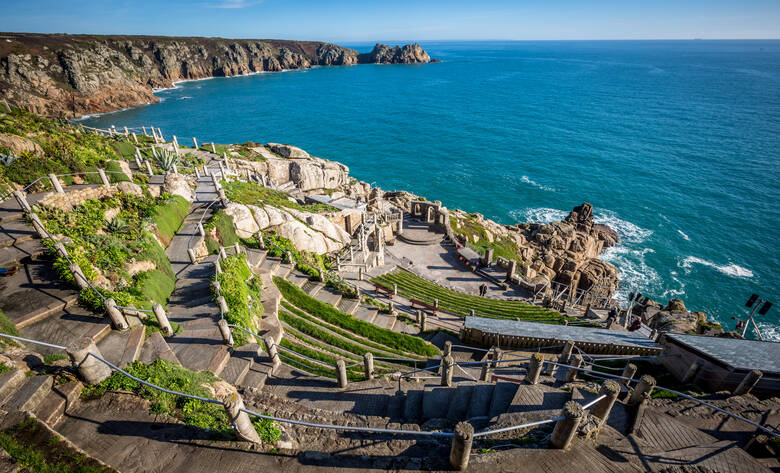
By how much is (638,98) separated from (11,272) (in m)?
164

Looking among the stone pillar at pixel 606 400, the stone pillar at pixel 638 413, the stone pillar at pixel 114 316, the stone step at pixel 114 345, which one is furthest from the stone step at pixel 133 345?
the stone pillar at pixel 638 413

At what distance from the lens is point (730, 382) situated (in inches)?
530

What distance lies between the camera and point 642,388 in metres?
10.4

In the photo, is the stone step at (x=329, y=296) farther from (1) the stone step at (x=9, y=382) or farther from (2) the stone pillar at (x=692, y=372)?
(2) the stone pillar at (x=692, y=372)

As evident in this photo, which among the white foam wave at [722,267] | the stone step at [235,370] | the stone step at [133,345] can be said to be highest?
the stone step at [133,345]

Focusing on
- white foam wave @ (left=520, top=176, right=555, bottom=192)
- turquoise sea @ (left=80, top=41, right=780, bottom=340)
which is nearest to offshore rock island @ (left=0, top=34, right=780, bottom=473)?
turquoise sea @ (left=80, top=41, right=780, bottom=340)

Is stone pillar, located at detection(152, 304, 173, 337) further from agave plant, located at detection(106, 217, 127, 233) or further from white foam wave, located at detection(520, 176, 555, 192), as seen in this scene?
white foam wave, located at detection(520, 176, 555, 192)

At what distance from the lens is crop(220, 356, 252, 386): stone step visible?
12.7 meters

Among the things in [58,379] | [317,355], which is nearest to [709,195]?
[317,355]

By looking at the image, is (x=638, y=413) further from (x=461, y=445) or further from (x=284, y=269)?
(x=284, y=269)

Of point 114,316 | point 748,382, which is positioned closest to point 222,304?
point 114,316

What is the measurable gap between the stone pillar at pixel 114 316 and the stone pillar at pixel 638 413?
18.1 metres

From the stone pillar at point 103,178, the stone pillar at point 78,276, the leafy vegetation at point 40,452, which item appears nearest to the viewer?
the leafy vegetation at point 40,452

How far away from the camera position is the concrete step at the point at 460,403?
12000 millimetres
